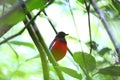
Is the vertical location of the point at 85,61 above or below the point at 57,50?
below

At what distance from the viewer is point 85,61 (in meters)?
0.47

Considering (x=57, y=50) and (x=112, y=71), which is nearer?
(x=112, y=71)

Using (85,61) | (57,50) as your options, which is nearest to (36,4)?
(85,61)

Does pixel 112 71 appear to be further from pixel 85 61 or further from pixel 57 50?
pixel 57 50

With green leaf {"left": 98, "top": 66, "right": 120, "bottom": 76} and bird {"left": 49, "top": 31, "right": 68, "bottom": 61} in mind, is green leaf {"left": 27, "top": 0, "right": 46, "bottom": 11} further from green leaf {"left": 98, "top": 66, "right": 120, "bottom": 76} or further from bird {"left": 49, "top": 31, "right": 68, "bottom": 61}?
bird {"left": 49, "top": 31, "right": 68, "bottom": 61}

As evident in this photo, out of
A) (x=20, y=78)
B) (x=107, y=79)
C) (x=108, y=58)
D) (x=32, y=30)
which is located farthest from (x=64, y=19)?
(x=32, y=30)

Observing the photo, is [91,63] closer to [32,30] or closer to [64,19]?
[32,30]

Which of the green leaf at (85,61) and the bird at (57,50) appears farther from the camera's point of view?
the bird at (57,50)

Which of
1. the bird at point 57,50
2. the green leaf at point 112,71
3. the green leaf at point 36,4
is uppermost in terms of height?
the bird at point 57,50

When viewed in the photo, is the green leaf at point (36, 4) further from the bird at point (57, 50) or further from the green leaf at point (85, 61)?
the bird at point (57, 50)

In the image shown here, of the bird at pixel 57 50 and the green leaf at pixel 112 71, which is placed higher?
the bird at pixel 57 50

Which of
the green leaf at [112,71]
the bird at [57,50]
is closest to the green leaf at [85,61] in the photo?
the green leaf at [112,71]

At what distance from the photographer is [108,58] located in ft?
3.11

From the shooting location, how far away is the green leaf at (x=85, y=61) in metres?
0.47
